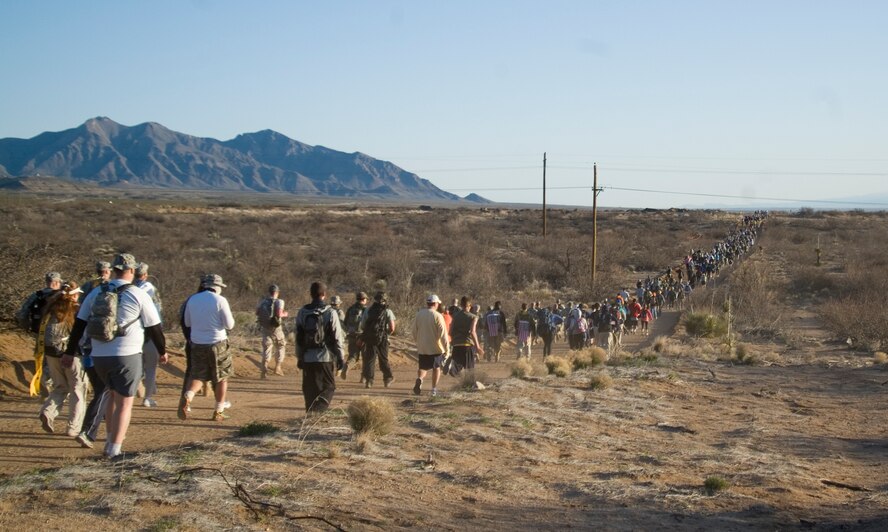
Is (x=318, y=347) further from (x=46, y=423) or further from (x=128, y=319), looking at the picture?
(x=46, y=423)

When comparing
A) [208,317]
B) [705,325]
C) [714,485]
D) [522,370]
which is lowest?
[705,325]

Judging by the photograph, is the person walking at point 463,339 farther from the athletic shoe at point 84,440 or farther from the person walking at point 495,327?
the athletic shoe at point 84,440

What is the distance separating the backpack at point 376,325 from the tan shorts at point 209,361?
3844mm

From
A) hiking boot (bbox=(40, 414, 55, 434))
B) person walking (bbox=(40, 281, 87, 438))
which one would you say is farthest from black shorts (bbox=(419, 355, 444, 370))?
hiking boot (bbox=(40, 414, 55, 434))

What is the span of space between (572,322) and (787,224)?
6922cm

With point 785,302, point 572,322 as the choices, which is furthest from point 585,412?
point 785,302

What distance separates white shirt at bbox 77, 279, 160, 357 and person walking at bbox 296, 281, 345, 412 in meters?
2.22

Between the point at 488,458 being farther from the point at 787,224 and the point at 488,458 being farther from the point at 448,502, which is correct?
the point at 787,224

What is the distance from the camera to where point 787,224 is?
8469cm

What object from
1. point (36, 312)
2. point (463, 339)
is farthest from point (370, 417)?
point (463, 339)

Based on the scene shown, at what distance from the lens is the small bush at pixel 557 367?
15500mm

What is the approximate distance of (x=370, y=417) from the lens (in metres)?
9.05

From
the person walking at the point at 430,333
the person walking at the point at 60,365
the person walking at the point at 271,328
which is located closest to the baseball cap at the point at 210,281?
the person walking at the point at 60,365

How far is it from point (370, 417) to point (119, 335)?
263cm
